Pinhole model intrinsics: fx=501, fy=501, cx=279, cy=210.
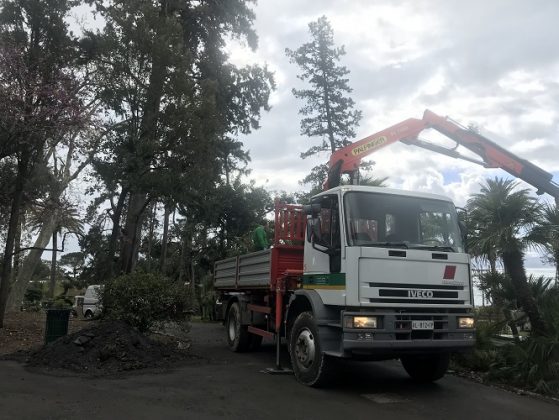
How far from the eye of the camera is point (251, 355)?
11.6 m

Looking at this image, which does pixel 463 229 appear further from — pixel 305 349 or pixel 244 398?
pixel 244 398

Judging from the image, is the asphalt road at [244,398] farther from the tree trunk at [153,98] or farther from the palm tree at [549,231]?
the tree trunk at [153,98]

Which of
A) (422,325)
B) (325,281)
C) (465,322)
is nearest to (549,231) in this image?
(465,322)

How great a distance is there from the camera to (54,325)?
11.3 metres

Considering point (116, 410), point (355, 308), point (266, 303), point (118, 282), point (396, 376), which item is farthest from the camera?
point (118, 282)

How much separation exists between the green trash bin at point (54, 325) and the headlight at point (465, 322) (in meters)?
8.53

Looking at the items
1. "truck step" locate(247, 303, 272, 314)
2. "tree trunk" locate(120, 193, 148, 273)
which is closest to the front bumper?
"truck step" locate(247, 303, 272, 314)

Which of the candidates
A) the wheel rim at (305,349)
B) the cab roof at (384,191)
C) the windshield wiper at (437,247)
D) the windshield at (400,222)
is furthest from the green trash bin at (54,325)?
the windshield wiper at (437,247)

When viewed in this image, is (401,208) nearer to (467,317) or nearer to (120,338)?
(467,317)

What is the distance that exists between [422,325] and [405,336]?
314 mm

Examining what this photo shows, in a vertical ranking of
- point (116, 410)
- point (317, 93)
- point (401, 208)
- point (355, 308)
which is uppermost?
point (317, 93)

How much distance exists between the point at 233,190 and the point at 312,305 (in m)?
18.6

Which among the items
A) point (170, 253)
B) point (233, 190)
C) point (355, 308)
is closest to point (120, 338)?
point (355, 308)

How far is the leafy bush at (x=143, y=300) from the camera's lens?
11.2 meters
